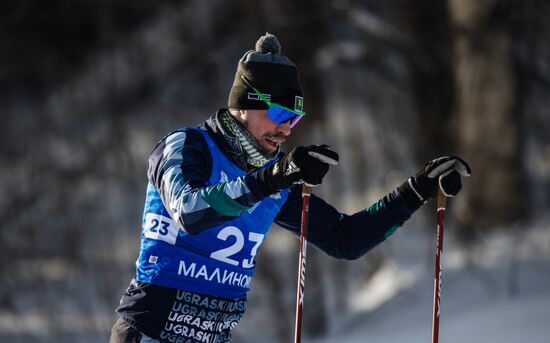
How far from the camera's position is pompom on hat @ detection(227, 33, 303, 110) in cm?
317

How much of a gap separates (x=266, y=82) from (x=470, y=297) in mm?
5007

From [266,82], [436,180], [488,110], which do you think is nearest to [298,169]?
[266,82]

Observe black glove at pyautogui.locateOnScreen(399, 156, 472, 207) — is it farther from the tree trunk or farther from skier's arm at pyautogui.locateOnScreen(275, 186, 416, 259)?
the tree trunk

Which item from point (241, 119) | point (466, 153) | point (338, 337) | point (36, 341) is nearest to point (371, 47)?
point (466, 153)

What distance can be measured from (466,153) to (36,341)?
207 inches

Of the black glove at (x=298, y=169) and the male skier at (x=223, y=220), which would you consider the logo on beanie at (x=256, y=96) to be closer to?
the male skier at (x=223, y=220)

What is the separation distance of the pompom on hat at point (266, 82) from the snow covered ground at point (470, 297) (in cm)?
371

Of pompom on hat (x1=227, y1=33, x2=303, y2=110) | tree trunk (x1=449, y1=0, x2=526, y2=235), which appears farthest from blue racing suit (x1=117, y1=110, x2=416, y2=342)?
tree trunk (x1=449, y1=0, x2=526, y2=235)

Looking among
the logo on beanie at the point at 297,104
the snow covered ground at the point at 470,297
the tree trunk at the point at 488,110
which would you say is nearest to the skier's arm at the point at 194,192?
the logo on beanie at the point at 297,104

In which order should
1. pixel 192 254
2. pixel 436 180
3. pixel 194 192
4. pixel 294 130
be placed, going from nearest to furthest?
pixel 194 192
pixel 192 254
pixel 436 180
pixel 294 130

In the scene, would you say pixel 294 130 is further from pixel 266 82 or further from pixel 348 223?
pixel 266 82

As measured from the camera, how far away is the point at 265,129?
315cm

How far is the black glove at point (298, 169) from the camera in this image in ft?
8.95

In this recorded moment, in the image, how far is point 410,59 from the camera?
9.47 m
